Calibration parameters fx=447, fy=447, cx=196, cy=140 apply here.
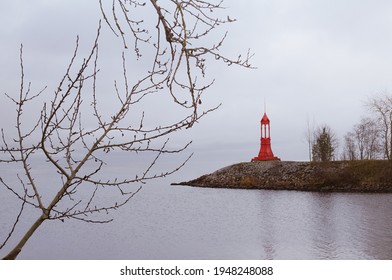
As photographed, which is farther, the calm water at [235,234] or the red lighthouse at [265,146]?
the red lighthouse at [265,146]

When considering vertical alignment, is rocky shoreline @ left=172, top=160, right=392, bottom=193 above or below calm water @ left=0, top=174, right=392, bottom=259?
above

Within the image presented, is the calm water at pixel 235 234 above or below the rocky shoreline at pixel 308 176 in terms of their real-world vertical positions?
A: below

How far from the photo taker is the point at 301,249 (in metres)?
15.4

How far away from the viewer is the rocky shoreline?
39781mm

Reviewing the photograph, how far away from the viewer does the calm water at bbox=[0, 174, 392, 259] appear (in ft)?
50.1

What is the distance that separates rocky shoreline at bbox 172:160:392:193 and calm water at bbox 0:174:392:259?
382 inches

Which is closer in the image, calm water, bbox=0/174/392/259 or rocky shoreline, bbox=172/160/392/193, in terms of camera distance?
calm water, bbox=0/174/392/259

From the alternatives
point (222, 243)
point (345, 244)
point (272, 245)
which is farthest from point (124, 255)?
point (345, 244)

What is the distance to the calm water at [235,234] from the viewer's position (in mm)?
15266

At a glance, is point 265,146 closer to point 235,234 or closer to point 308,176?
point 308,176

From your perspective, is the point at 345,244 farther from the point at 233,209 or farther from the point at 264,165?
the point at 264,165

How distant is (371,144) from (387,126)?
11.5 meters

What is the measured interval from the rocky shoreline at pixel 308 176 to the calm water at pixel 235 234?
9.71 meters

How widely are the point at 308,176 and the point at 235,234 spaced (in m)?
26.6
